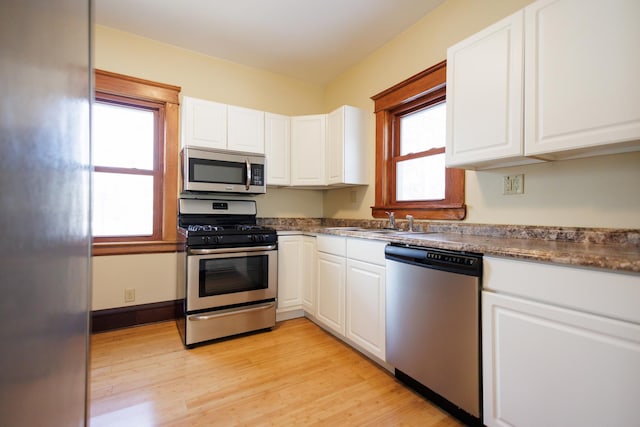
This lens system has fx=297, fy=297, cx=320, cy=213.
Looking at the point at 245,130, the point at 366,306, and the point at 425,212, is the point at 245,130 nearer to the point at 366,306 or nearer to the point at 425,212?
the point at 425,212

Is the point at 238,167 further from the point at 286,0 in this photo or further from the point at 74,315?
the point at 74,315

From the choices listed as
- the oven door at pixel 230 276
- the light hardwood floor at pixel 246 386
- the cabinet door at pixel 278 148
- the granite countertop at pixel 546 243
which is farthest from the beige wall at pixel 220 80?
the light hardwood floor at pixel 246 386

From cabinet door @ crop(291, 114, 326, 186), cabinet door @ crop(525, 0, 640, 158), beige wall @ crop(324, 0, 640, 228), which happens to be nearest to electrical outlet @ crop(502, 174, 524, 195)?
beige wall @ crop(324, 0, 640, 228)

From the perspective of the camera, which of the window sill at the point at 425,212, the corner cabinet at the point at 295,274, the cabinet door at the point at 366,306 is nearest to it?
the cabinet door at the point at 366,306

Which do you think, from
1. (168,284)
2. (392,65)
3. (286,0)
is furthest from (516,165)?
(168,284)

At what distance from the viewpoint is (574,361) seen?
105cm

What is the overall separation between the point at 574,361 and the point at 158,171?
311 cm

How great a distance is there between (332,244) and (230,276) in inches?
33.6

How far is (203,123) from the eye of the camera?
268cm

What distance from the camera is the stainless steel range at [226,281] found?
221 centimetres

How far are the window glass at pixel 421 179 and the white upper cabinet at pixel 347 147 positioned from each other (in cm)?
39

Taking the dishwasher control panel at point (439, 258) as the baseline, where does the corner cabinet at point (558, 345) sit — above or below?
below

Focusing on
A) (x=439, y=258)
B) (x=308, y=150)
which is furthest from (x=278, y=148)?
(x=439, y=258)

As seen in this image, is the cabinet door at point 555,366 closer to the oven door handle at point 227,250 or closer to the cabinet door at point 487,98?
the cabinet door at point 487,98
